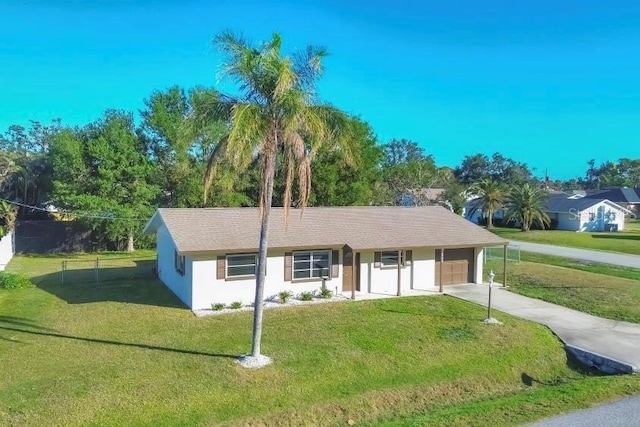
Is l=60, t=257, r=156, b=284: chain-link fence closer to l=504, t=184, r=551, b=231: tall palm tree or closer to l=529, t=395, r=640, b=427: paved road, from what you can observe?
Result: l=529, t=395, r=640, b=427: paved road

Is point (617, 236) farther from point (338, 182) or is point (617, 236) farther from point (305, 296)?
point (305, 296)

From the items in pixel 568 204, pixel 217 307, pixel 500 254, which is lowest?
pixel 217 307

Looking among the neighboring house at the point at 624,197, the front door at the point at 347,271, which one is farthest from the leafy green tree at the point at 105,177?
the neighboring house at the point at 624,197

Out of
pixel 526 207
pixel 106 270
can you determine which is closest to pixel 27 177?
pixel 106 270

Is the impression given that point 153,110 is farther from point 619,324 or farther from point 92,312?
point 619,324

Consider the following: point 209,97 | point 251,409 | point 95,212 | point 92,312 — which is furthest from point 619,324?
point 95,212

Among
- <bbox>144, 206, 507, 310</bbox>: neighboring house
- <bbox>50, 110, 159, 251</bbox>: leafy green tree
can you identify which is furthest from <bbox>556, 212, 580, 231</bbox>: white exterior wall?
<bbox>50, 110, 159, 251</bbox>: leafy green tree
